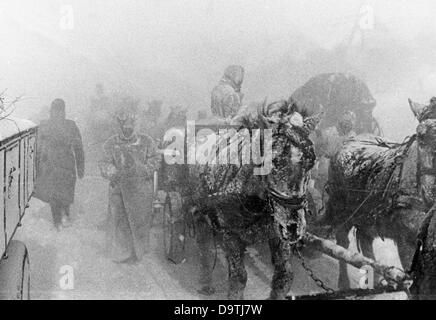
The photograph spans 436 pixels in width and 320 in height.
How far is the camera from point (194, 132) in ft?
11.0

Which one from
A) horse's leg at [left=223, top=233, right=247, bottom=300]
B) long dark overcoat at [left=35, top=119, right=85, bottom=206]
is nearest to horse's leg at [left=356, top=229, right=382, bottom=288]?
horse's leg at [left=223, top=233, right=247, bottom=300]

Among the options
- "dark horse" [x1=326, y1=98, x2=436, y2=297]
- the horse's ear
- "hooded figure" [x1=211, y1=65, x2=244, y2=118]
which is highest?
"hooded figure" [x1=211, y1=65, x2=244, y2=118]

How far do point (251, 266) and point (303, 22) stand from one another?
240cm

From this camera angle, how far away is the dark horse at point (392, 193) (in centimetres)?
211

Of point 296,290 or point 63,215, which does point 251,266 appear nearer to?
point 296,290

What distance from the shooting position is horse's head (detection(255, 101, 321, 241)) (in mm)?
2117

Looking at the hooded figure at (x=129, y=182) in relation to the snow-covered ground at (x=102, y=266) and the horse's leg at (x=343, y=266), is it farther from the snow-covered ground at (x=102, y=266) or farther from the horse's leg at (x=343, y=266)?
the horse's leg at (x=343, y=266)

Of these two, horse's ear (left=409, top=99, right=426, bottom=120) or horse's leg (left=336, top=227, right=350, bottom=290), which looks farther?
horse's leg (left=336, top=227, right=350, bottom=290)

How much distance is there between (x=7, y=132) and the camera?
2.17 metres

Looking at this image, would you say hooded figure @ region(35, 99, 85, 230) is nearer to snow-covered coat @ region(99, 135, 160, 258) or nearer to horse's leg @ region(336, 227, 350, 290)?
snow-covered coat @ region(99, 135, 160, 258)

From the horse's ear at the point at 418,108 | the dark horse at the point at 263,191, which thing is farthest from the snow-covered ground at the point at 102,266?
the horse's ear at the point at 418,108

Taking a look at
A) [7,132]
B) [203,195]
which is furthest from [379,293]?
[7,132]

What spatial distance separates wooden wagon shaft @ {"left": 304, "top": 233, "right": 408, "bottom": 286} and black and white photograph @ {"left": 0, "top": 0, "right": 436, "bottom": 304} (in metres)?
0.02

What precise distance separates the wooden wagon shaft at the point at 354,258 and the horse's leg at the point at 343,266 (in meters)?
0.48
